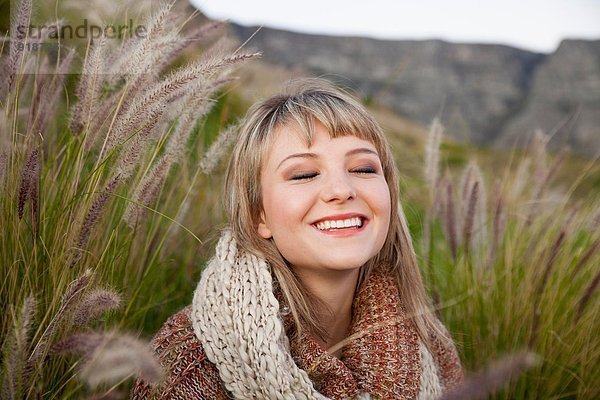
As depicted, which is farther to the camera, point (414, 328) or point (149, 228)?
point (149, 228)

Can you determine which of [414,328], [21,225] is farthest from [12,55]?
[414,328]

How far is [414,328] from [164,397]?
1070 millimetres

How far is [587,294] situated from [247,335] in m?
1.57

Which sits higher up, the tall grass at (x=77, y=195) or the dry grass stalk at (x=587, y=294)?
the tall grass at (x=77, y=195)

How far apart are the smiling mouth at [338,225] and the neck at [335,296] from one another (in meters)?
0.23

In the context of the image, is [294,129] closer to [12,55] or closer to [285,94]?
[285,94]

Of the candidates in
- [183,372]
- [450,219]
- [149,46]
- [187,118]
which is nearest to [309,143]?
[187,118]

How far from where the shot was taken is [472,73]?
2950 inches

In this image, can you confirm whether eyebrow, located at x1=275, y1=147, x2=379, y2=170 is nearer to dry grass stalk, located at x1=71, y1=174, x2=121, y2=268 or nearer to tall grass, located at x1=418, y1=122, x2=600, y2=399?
dry grass stalk, located at x1=71, y1=174, x2=121, y2=268

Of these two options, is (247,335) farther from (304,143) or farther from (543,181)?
(543,181)

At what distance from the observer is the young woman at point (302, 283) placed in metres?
1.99

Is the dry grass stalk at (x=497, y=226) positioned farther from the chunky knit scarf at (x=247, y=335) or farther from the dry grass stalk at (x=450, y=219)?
the chunky knit scarf at (x=247, y=335)

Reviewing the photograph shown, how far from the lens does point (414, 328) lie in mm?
2523

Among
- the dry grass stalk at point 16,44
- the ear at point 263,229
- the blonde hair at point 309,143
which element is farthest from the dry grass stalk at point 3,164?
the ear at point 263,229
